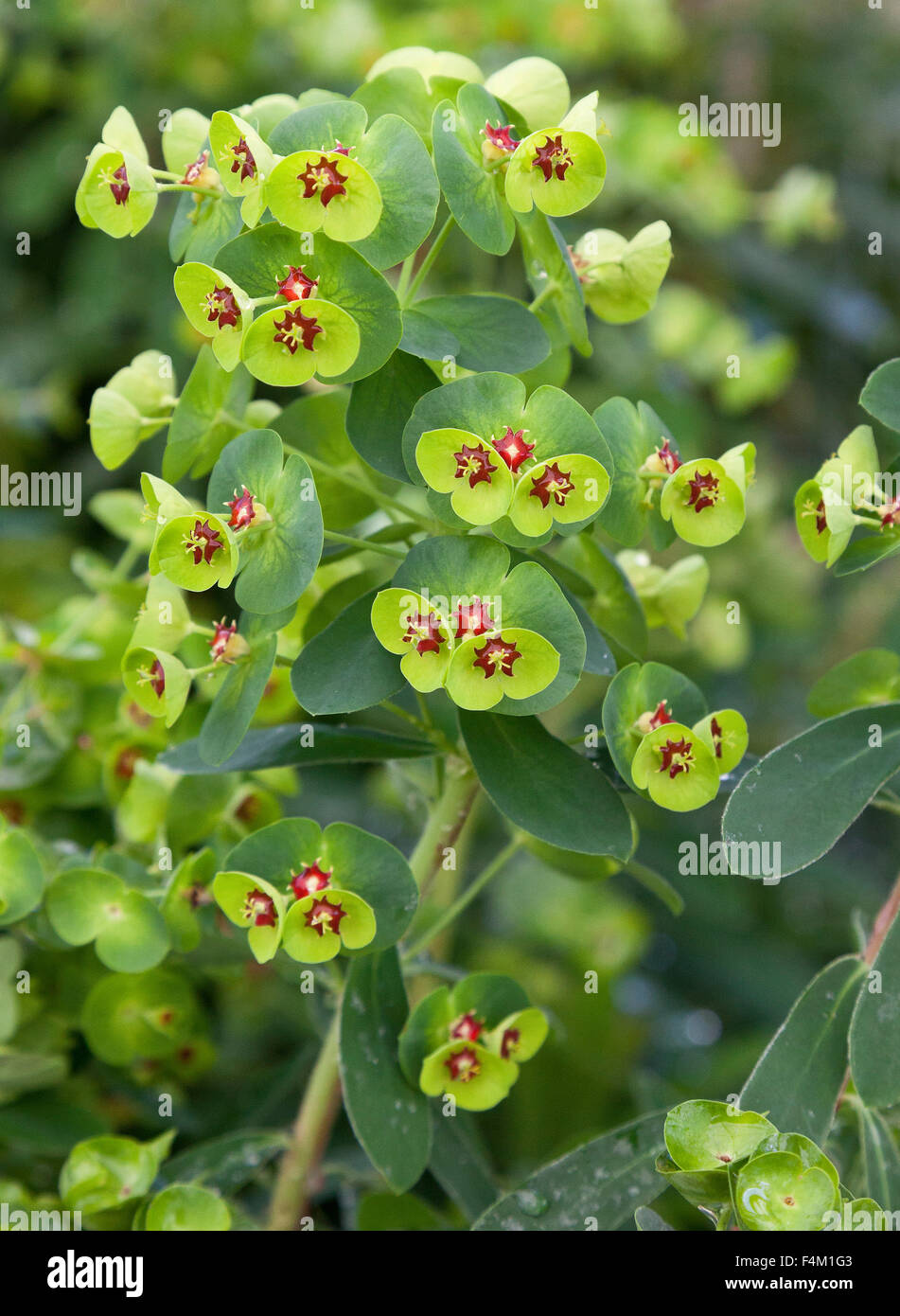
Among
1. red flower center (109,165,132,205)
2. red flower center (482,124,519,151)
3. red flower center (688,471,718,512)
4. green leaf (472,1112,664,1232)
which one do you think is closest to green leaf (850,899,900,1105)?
green leaf (472,1112,664,1232)

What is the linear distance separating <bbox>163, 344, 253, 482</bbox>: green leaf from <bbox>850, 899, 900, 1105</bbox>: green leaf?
484 mm

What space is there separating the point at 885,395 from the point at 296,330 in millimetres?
334

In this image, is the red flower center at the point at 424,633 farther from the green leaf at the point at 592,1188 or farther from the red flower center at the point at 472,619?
the green leaf at the point at 592,1188

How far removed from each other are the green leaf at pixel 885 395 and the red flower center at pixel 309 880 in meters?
0.40

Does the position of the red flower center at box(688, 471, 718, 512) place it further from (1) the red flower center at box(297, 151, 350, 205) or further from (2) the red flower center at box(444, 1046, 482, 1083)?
(2) the red flower center at box(444, 1046, 482, 1083)

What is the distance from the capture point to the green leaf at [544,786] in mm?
618

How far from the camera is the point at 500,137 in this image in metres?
0.60

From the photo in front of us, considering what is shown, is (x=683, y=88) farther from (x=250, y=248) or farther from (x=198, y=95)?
(x=250, y=248)

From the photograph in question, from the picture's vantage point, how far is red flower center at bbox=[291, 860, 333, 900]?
0.61 metres

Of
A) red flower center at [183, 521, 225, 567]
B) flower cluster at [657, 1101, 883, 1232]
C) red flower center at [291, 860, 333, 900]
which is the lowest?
flower cluster at [657, 1101, 883, 1232]

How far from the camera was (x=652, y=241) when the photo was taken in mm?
676

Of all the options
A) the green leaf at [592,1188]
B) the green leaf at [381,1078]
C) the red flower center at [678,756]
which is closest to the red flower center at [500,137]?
the red flower center at [678,756]
